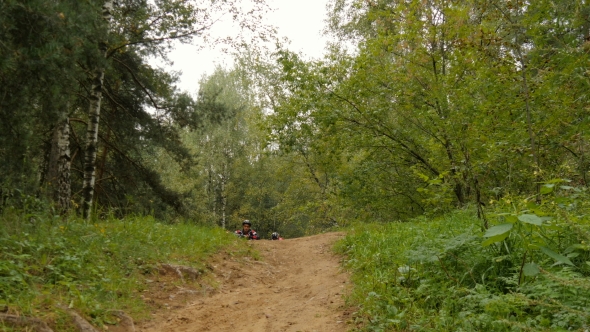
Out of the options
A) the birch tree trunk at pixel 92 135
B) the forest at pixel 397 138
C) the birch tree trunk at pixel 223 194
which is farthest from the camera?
the birch tree trunk at pixel 223 194

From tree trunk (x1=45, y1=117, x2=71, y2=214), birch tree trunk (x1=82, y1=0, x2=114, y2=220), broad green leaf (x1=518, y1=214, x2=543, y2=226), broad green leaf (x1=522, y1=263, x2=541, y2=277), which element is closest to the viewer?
broad green leaf (x1=518, y1=214, x2=543, y2=226)

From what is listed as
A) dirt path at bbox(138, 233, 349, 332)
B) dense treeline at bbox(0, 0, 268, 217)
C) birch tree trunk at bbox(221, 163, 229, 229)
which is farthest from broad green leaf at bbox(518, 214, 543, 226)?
birch tree trunk at bbox(221, 163, 229, 229)

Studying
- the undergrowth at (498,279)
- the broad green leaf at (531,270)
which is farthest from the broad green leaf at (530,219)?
the broad green leaf at (531,270)

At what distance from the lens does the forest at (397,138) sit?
388 centimetres

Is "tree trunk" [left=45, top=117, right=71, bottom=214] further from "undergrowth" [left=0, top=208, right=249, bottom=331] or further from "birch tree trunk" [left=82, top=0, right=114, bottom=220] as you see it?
"undergrowth" [left=0, top=208, right=249, bottom=331]

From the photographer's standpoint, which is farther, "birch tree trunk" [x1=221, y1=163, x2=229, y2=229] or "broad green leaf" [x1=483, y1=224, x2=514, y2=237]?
"birch tree trunk" [x1=221, y1=163, x2=229, y2=229]

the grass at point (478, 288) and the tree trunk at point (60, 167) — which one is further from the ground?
the tree trunk at point (60, 167)

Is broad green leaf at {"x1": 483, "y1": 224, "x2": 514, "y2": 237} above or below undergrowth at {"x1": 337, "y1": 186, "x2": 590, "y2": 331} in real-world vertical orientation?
above

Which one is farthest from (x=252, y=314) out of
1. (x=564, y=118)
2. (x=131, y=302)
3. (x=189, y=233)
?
(x=564, y=118)

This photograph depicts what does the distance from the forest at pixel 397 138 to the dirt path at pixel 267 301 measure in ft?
1.54

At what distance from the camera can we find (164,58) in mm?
11992

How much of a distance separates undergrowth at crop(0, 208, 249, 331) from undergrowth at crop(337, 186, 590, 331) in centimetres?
290

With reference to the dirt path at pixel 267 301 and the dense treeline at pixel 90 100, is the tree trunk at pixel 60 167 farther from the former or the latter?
the dirt path at pixel 267 301

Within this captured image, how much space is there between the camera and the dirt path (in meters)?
4.78
